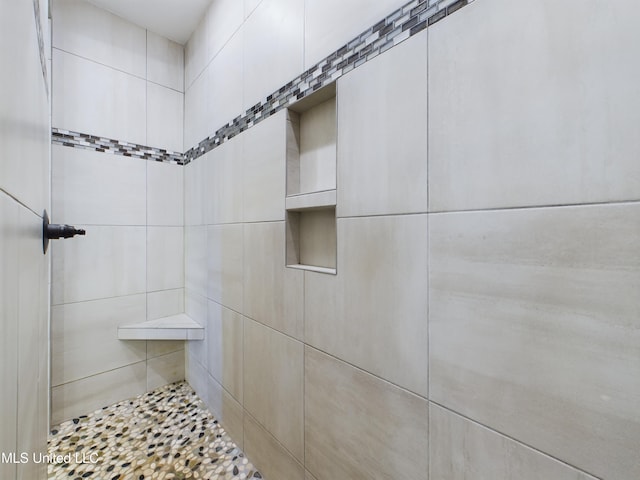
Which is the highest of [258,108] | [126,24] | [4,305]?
[126,24]

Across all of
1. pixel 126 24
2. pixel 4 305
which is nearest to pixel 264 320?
pixel 4 305

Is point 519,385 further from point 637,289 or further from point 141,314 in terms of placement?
point 141,314

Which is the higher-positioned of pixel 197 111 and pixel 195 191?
pixel 197 111

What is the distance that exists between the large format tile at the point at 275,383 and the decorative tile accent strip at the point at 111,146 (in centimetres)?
141

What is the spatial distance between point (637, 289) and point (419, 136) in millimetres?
509

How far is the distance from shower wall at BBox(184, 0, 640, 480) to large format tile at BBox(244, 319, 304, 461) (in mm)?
→ 13

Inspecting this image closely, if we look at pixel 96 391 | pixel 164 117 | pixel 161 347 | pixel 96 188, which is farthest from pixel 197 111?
pixel 96 391

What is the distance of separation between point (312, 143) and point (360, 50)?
1.21ft

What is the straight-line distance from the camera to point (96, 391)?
1.79 meters

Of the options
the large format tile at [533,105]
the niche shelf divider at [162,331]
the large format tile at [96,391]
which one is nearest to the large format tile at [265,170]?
the large format tile at [533,105]

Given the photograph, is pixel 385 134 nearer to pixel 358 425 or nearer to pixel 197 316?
pixel 358 425

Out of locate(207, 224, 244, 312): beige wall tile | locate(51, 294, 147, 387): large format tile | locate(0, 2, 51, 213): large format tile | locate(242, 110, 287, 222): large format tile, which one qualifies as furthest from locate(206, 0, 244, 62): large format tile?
locate(51, 294, 147, 387): large format tile

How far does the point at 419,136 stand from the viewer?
0.74 meters

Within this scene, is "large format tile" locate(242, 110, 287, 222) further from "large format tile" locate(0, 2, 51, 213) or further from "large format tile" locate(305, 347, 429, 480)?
"large format tile" locate(0, 2, 51, 213)
